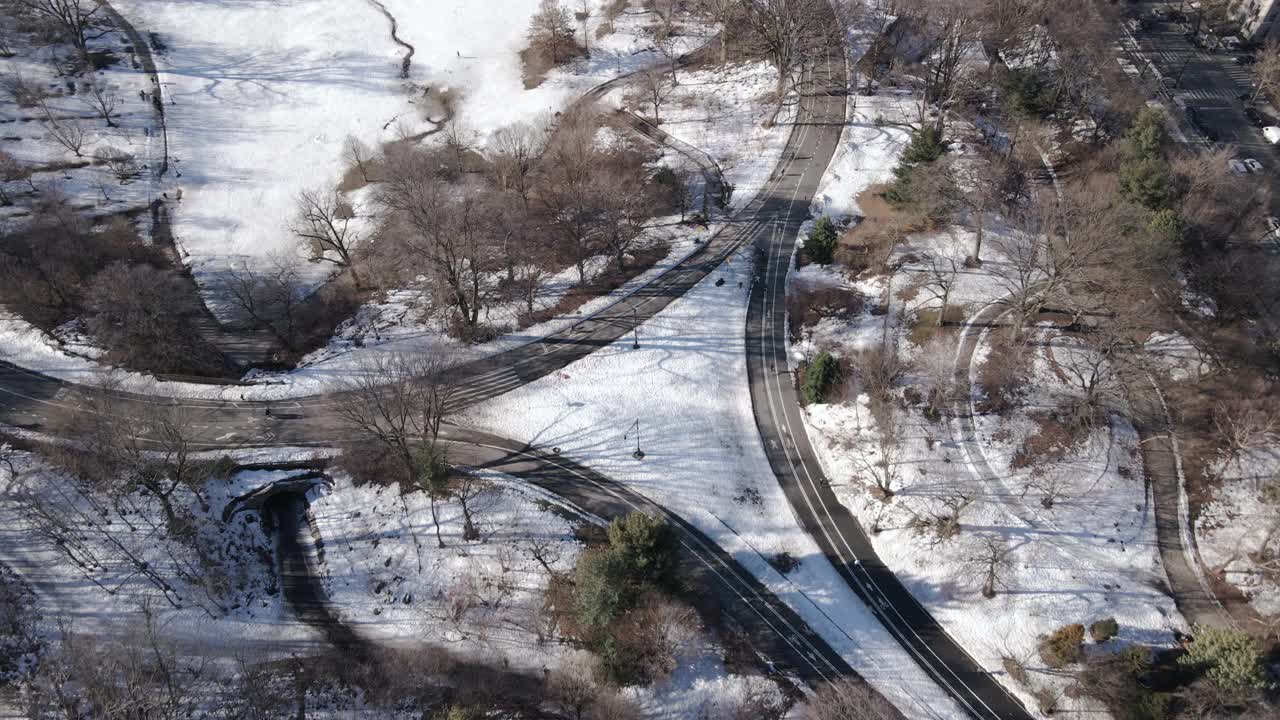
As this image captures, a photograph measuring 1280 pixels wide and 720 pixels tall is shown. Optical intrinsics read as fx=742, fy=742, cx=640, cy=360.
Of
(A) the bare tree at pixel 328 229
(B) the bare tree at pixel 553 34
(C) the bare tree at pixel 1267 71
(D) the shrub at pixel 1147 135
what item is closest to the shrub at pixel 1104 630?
(D) the shrub at pixel 1147 135

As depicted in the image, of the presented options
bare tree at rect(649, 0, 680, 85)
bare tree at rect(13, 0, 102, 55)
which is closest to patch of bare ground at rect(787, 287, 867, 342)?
bare tree at rect(649, 0, 680, 85)

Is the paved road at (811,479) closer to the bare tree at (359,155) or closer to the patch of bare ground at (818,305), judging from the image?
the patch of bare ground at (818,305)

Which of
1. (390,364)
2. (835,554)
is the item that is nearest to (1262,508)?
(835,554)

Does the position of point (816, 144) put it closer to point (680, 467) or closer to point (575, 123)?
point (575, 123)

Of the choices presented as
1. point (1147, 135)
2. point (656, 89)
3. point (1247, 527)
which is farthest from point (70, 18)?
point (1247, 527)

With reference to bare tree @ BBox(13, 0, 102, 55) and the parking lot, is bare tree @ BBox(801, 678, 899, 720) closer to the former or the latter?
the parking lot

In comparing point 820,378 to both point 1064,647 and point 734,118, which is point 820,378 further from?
point 734,118
